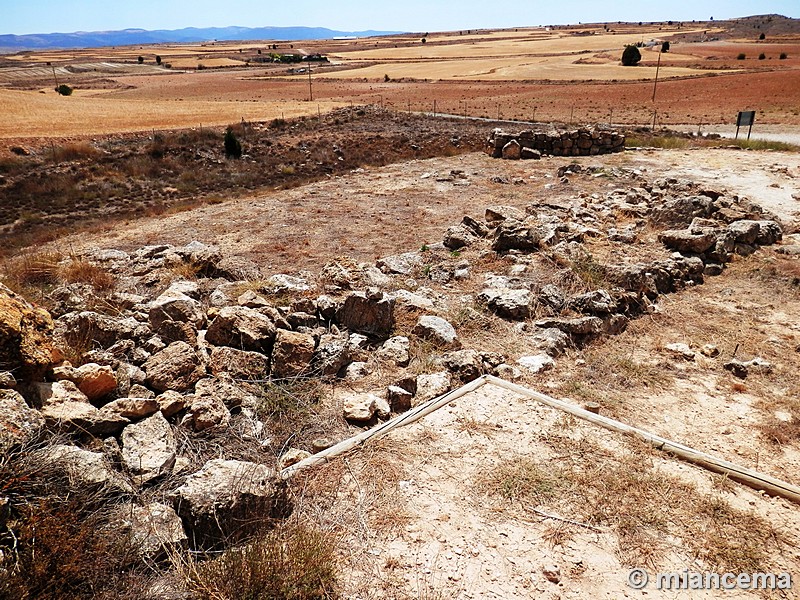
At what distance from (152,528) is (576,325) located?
5.61 metres

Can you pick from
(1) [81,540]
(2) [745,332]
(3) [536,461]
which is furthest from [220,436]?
(2) [745,332]

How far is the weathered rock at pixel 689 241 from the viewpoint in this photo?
1001cm

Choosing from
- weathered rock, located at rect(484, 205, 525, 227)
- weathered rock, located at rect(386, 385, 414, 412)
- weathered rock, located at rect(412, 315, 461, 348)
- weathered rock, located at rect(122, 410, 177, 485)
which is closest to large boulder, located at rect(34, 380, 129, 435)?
weathered rock, located at rect(122, 410, 177, 485)

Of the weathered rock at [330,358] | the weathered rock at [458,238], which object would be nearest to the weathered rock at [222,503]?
the weathered rock at [330,358]

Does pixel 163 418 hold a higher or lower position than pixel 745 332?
higher

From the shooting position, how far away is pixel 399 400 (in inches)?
216

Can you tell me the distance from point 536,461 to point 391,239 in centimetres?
801

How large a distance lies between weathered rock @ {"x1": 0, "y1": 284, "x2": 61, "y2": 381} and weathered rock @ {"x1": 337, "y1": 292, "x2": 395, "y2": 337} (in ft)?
11.0

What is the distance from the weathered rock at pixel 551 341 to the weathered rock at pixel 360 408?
253cm

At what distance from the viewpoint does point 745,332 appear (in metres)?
7.50

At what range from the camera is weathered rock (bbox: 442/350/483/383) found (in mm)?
6109

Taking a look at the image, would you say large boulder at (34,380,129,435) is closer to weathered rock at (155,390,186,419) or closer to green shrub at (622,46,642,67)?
weathered rock at (155,390,186,419)

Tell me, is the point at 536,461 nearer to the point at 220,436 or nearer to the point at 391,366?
the point at 391,366

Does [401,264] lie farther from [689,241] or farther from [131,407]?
[131,407]
